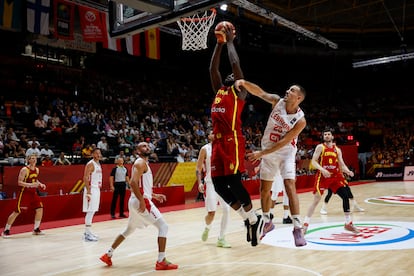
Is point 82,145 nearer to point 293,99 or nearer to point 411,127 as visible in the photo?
point 293,99

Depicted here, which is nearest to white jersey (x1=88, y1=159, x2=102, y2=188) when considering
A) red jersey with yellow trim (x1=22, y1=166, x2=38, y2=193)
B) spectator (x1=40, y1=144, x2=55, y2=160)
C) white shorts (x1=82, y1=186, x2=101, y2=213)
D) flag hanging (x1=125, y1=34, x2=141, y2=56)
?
white shorts (x1=82, y1=186, x2=101, y2=213)

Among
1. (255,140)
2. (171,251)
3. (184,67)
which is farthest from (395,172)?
(171,251)

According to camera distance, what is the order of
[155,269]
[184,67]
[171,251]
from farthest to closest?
[184,67], [171,251], [155,269]

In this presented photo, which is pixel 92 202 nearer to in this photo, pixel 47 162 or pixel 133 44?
pixel 47 162

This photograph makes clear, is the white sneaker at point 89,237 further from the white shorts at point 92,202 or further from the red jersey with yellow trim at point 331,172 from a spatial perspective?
the red jersey with yellow trim at point 331,172

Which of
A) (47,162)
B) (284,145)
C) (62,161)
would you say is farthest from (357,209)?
(47,162)

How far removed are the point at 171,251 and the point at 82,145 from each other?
8589 mm

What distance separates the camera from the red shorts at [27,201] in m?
10.0

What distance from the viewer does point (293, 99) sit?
5074 millimetres

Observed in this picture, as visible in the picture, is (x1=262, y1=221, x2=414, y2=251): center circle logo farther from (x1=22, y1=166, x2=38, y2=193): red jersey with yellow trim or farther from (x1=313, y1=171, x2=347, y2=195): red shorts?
(x1=22, y1=166, x2=38, y2=193): red jersey with yellow trim

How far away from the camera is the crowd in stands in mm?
15586

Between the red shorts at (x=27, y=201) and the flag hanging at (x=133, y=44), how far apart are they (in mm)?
9508

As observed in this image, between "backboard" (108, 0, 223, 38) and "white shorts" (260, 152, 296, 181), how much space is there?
9.11 feet

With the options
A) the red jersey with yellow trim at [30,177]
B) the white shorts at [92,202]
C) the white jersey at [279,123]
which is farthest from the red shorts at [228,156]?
the red jersey with yellow trim at [30,177]
